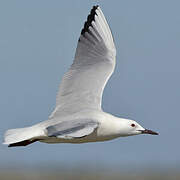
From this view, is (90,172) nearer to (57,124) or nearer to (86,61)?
(86,61)

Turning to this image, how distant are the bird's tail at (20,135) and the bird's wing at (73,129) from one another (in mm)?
211

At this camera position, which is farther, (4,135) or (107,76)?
(107,76)

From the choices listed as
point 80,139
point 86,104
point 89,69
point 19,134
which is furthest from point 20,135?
point 89,69

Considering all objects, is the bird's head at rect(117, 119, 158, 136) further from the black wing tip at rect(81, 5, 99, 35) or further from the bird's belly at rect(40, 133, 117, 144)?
the black wing tip at rect(81, 5, 99, 35)

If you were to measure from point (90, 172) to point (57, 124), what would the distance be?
4.97 m

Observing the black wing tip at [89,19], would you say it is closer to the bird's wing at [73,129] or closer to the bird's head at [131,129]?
the bird's head at [131,129]

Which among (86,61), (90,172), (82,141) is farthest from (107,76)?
(90,172)

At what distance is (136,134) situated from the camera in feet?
46.4

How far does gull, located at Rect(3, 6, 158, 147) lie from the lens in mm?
13406

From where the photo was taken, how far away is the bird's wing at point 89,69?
1439 cm

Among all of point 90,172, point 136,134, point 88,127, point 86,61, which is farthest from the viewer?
point 90,172

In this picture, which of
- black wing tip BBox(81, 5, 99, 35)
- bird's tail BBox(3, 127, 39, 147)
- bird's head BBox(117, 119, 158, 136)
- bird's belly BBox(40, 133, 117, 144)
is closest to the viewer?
bird's tail BBox(3, 127, 39, 147)

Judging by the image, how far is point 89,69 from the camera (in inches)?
588

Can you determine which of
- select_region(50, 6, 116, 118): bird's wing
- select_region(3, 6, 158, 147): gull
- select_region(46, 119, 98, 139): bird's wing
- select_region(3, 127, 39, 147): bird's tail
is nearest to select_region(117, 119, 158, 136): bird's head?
select_region(3, 6, 158, 147): gull
